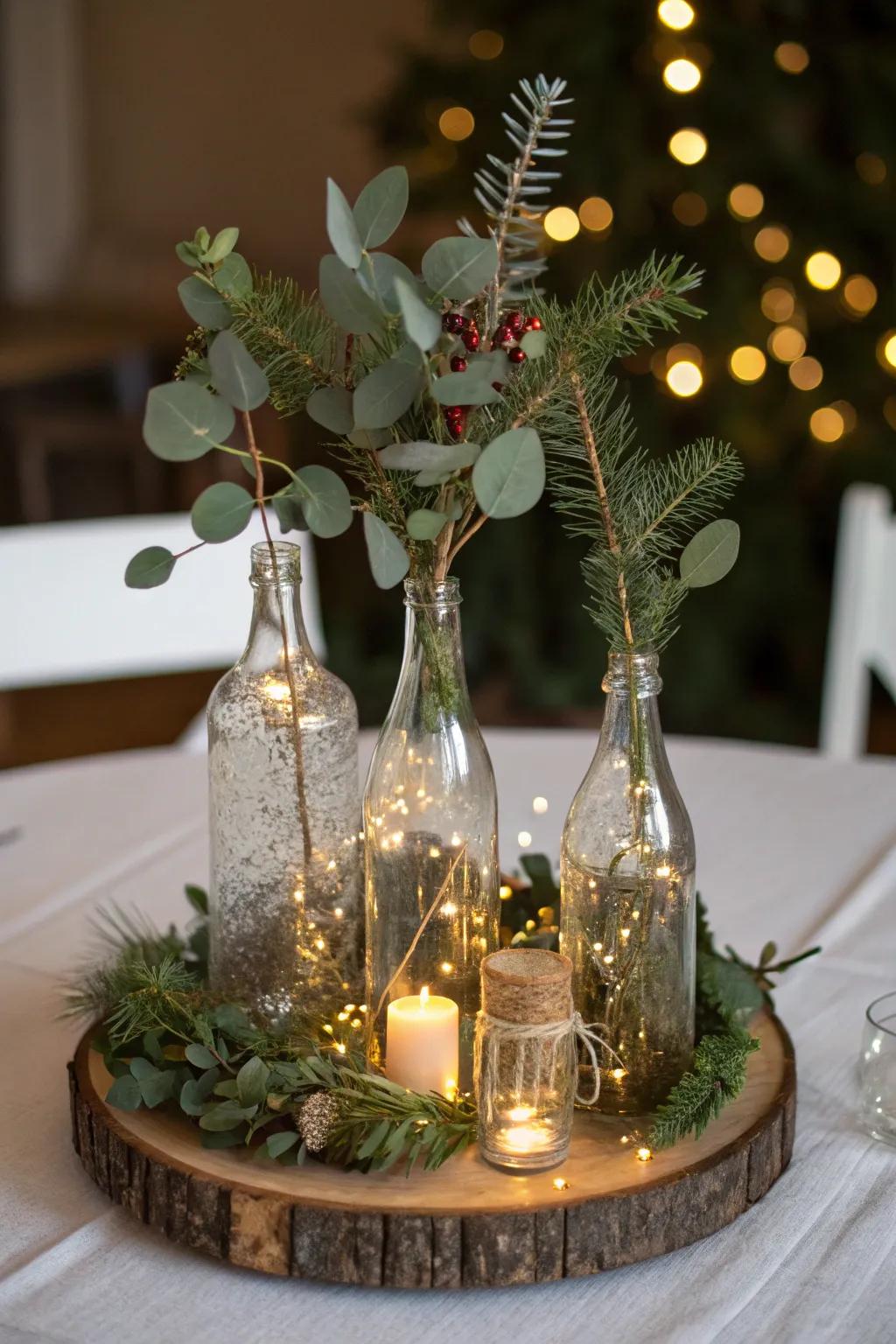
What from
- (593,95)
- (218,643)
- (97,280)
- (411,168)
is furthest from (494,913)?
(97,280)

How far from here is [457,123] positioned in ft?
8.01

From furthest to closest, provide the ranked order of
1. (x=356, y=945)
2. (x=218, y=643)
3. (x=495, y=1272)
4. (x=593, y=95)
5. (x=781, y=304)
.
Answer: (x=781, y=304), (x=593, y=95), (x=218, y=643), (x=356, y=945), (x=495, y=1272)

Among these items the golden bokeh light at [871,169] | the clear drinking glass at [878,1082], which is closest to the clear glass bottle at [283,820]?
the clear drinking glass at [878,1082]

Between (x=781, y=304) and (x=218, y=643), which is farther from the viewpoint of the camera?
(x=781, y=304)

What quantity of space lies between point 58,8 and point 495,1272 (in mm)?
5300

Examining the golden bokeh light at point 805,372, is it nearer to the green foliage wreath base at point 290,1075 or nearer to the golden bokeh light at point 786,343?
the golden bokeh light at point 786,343

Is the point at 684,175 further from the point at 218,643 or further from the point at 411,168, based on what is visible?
the point at 218,643

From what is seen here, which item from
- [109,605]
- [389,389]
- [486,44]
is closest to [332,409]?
[389,389]

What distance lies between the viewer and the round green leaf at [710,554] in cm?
69

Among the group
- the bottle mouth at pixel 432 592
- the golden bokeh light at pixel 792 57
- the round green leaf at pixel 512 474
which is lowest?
the bottle mouth at pixel 432 592

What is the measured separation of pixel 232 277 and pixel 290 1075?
0.38m

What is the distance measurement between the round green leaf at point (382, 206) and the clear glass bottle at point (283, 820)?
16 centimetres

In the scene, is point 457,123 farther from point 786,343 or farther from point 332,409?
point 332,409

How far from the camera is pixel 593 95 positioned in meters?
2.28
